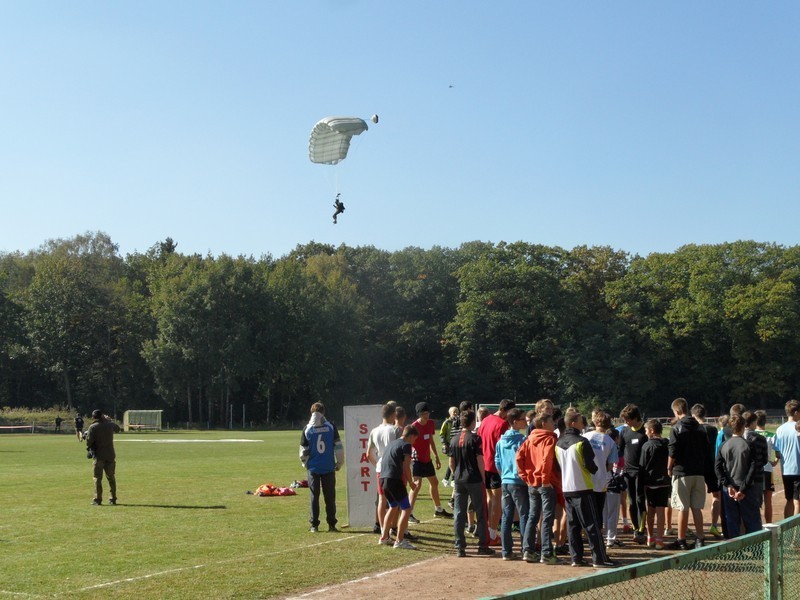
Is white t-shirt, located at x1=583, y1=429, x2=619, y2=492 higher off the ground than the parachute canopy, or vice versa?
the parachute canopy

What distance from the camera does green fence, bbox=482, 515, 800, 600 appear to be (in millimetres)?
5216

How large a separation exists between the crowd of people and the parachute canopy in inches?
559

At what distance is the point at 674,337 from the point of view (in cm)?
8244

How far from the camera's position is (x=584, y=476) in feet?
35.9

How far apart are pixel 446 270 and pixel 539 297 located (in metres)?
15.7

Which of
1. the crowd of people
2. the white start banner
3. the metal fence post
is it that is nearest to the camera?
the metal fence post

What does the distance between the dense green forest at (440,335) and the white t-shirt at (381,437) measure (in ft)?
219

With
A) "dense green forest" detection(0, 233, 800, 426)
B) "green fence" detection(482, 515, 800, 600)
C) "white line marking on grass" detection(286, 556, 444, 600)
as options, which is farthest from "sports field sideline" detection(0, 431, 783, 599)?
"dense green forest" detection(0, 233, 800, 426)

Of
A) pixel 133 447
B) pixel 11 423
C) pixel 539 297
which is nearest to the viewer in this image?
pixel 133 447

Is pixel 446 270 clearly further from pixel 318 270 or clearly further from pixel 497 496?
pixel 497 496

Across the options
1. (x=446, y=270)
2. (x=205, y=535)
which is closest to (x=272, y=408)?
(x=446, y=270)

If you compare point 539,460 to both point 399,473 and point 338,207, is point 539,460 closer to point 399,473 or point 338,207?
point 399,473

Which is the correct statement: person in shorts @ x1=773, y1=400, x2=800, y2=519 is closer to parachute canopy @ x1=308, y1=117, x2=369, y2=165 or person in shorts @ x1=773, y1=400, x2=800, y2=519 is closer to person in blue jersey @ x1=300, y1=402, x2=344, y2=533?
person in blue jersey @ x1=300, y1=402, x2=344, y2=533

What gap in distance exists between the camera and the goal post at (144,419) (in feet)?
222
